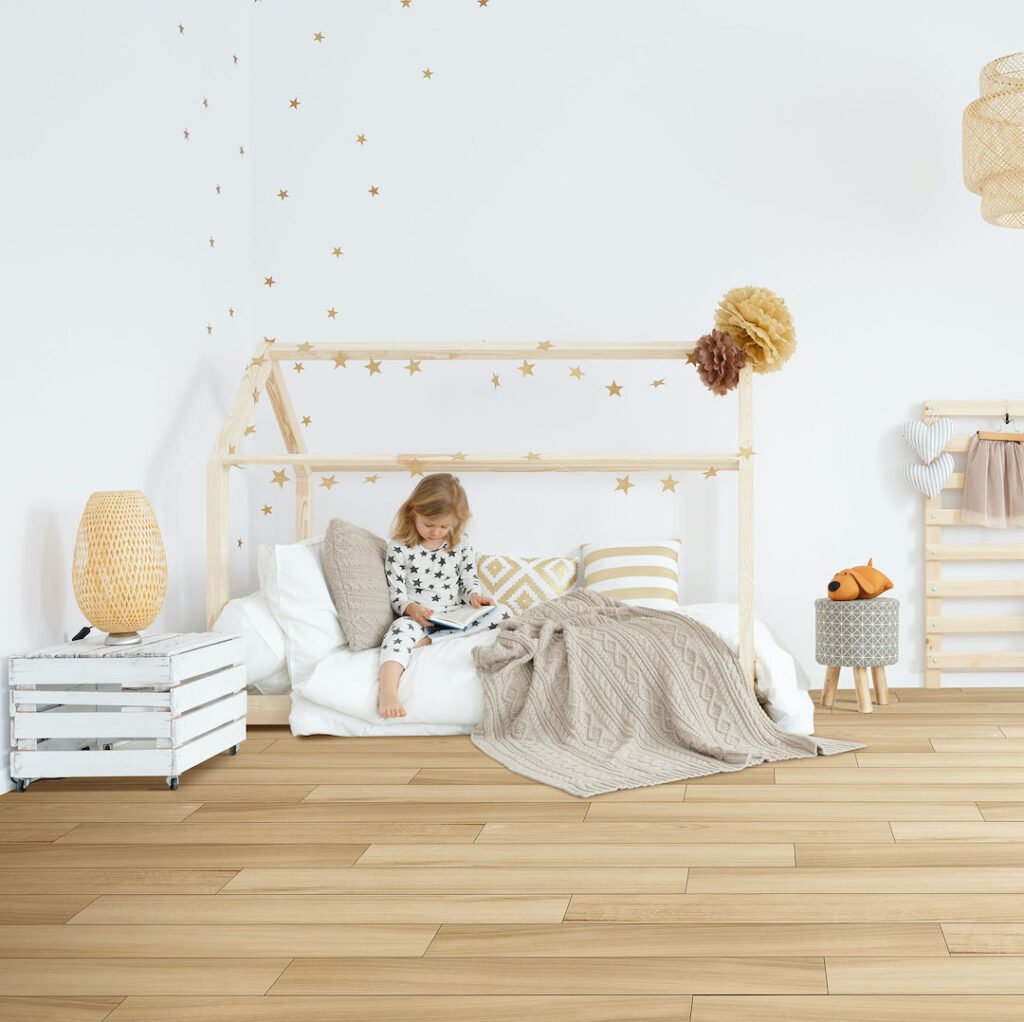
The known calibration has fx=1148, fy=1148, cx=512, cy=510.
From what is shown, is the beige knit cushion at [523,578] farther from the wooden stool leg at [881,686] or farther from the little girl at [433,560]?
the wooden stool leg at [881,686]

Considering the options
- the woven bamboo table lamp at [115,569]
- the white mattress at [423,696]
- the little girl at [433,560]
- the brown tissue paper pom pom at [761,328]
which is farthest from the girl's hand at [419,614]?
the brown tissue paper pom pom at [761,328]

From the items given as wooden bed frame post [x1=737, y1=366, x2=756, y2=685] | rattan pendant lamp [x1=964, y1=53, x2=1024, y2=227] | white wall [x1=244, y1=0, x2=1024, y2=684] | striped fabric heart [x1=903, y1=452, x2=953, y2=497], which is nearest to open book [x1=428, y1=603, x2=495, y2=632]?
white wall [x1=244, y1=0, x2=1024, y2=684]

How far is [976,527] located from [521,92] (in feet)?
6.60

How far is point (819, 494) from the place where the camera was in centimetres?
366

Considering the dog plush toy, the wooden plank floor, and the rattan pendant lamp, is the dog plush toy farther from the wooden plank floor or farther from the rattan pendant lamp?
the rattan pendant lamp

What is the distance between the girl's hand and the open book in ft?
0.04

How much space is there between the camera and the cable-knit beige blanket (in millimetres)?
2531

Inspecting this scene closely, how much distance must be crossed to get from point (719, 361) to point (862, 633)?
87 cm

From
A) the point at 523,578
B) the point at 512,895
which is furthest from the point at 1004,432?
the point at 512,895

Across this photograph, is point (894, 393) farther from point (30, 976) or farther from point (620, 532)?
point (30, 976)

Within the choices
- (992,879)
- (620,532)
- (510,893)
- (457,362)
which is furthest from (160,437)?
(992,879)

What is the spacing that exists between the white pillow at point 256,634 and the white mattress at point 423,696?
0.41ft

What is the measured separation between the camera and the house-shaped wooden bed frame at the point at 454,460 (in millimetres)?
2938

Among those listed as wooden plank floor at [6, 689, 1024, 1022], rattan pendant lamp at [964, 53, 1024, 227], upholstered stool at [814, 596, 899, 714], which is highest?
rattan pendant lamp at [964, 53, 1024, 227]
